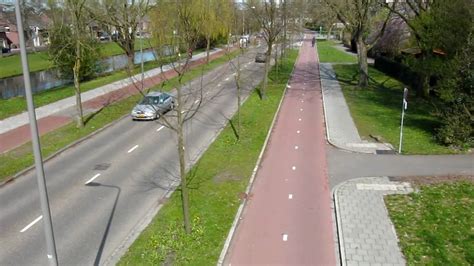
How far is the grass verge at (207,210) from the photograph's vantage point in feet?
34.6

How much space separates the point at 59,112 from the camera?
27094 millimetres

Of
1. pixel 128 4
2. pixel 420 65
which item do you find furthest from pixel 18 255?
pixel 128 4

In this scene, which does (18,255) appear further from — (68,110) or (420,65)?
(420,65)

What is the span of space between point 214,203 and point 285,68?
36181 millimetres

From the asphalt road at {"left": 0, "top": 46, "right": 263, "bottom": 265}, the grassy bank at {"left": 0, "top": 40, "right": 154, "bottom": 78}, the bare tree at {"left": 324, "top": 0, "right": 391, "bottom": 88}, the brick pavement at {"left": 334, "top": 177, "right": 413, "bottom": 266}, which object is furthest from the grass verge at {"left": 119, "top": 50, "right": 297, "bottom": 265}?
the grassy bank at {"left": 0, "top": 40, "right": 154, "bottom": 78}

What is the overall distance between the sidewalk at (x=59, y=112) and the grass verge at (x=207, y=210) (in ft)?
13.0

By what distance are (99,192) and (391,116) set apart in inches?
661

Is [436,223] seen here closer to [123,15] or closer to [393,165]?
[393,165]

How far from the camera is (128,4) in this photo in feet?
146

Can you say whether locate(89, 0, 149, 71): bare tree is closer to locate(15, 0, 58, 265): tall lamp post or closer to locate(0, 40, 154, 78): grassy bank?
locate(0, 40, 154, 78): grassy bank

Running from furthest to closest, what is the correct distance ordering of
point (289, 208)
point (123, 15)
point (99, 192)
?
1. point (123, 15)
2. point (99, 192)
3. point (289, 208)

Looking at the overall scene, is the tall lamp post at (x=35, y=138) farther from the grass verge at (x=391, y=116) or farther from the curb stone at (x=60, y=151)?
the grass verge at (x=391, y=116)

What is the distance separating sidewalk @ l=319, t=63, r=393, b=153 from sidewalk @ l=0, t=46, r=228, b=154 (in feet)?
27.6

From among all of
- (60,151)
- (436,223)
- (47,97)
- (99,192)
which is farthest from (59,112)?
(436,223)
